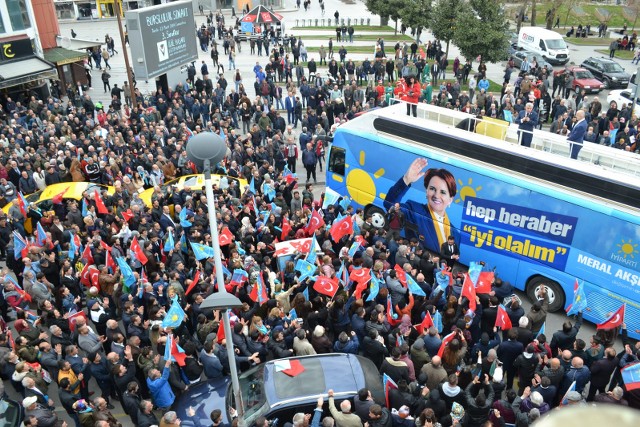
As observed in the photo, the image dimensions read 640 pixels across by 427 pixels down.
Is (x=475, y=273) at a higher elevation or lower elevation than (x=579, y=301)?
higher

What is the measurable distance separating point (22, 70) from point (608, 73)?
31.5m

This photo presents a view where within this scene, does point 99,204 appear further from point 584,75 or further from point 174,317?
point 584,75

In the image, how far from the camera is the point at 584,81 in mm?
29906

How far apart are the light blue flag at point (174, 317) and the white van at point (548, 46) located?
32.7 metres

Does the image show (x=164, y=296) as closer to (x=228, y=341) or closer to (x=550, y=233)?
(x=228, y=341)

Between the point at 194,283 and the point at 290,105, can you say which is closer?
the point at 194,283

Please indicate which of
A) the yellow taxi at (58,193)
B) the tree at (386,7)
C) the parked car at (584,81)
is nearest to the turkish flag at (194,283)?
the yellow taxi at (58,193)

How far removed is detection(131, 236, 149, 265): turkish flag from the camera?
1254 centimetres

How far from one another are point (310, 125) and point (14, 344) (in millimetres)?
14419

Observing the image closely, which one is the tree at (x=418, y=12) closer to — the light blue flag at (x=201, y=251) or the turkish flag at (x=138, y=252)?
the light blue flag at (x=201, y=251)

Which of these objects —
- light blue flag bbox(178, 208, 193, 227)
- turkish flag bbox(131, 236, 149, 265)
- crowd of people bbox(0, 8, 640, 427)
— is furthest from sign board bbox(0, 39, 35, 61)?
turkish flag bbox(131, 236, 149, 265)

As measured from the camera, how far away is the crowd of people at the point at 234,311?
8869 mm

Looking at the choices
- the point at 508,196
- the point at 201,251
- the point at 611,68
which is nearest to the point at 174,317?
the point at 201,251

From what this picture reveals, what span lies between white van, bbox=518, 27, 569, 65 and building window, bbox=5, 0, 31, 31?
30378 millimetres
